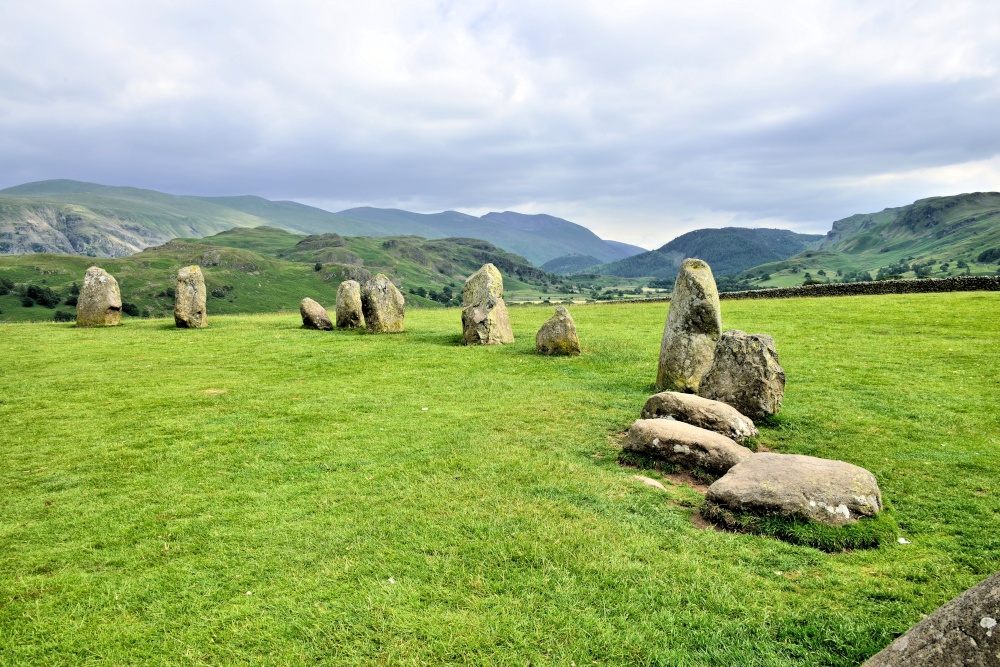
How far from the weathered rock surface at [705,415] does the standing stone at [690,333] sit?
318 centimetres

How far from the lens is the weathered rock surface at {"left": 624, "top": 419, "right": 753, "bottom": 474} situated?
29.3ft

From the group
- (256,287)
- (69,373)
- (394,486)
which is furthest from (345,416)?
(256,287)

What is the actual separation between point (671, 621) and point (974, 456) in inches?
320

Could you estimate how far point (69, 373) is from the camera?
16.4 m

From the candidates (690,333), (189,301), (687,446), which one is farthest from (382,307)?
(687,446)

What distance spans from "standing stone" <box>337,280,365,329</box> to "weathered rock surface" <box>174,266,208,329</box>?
7066 millimetres

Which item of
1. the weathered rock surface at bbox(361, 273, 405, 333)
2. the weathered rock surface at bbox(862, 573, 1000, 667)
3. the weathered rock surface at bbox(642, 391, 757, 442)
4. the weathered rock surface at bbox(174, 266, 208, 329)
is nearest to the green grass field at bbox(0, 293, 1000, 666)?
the weathered rock surface at bbox(642, 391, 757, 442)

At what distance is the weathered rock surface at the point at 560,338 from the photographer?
20.0 meters

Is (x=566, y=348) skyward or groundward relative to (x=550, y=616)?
skyward

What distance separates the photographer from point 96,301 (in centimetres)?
2786

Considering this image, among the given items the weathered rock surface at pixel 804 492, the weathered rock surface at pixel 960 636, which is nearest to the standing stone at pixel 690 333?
the weathered rock surface at pixel 804 492

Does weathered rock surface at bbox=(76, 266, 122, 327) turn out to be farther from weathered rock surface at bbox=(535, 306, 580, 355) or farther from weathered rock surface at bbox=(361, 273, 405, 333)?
weathered rock surface at bbox=(535, 306, 580, 355)

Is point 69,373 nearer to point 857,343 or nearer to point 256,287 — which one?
point 857,343

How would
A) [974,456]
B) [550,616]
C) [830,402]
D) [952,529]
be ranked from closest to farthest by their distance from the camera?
[550,616] < [952,529] < [974,456] < [830,402]
